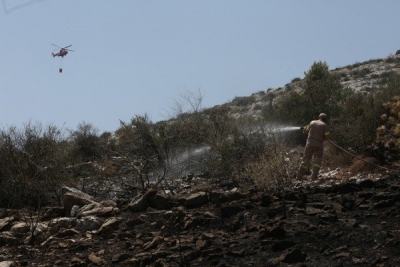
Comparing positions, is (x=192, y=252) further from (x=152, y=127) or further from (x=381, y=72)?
(x=381, y=72)

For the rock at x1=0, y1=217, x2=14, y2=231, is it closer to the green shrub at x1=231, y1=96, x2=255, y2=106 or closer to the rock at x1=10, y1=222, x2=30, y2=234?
the rock at x1=10, y1=222, x2=30, y2=234

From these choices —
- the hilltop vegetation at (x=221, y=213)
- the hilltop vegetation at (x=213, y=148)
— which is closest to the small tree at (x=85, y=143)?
the hilltop vegetation at (x=213, y=148)

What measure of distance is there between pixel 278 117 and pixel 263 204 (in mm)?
19600

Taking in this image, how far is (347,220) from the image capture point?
8.72 meters

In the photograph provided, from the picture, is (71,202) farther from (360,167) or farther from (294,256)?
(360,167)

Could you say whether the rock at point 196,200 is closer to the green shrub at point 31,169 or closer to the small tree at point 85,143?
the green shrub at point 31,169

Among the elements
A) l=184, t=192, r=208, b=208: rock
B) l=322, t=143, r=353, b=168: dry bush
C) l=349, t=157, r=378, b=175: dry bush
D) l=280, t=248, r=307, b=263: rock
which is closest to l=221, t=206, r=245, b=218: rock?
l=184, t=192, r=208, b=208: rock

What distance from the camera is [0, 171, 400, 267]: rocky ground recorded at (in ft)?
25.1

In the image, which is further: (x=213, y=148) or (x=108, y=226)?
(x=213, y=148)

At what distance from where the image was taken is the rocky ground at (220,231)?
7.65 meters

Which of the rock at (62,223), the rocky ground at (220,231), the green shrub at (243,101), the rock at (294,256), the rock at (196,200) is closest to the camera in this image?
the rock at (294,256)

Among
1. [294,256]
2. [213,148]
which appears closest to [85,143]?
[213,148]

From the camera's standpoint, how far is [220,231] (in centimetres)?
907

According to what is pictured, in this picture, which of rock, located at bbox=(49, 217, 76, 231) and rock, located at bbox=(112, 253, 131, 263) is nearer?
rock, located at bbox=(112, 253, 131, 263)
